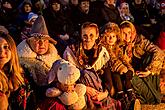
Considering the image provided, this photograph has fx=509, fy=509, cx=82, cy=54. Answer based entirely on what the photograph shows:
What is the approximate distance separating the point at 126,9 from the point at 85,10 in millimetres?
864

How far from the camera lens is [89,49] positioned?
5078 millimetres

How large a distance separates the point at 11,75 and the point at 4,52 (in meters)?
0.19

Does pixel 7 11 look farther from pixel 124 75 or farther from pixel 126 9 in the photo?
pixel 124 75

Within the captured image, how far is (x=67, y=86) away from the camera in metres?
4.21

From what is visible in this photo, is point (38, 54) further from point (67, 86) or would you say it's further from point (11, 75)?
point (11, 75)

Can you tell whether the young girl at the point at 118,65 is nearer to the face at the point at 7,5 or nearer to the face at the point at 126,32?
the face at the point at 126,32

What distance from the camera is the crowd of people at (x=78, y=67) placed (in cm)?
403

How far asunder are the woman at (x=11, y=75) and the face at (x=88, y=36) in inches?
45.5

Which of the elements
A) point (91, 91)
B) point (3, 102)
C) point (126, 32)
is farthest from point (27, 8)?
point (3, 102)

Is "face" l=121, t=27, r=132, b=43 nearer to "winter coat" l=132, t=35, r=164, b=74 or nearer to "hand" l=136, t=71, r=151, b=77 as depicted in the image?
"winter coat" l=132, t=35, r=164, b=74

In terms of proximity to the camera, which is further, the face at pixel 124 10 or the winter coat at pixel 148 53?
the face at pixel 124 10

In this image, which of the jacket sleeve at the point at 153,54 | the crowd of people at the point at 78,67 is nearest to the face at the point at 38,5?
the crowd of people at the point at 78,67

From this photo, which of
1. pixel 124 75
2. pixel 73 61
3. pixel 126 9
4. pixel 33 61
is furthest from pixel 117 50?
pixel 126 9

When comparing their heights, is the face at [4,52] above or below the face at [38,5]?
below
